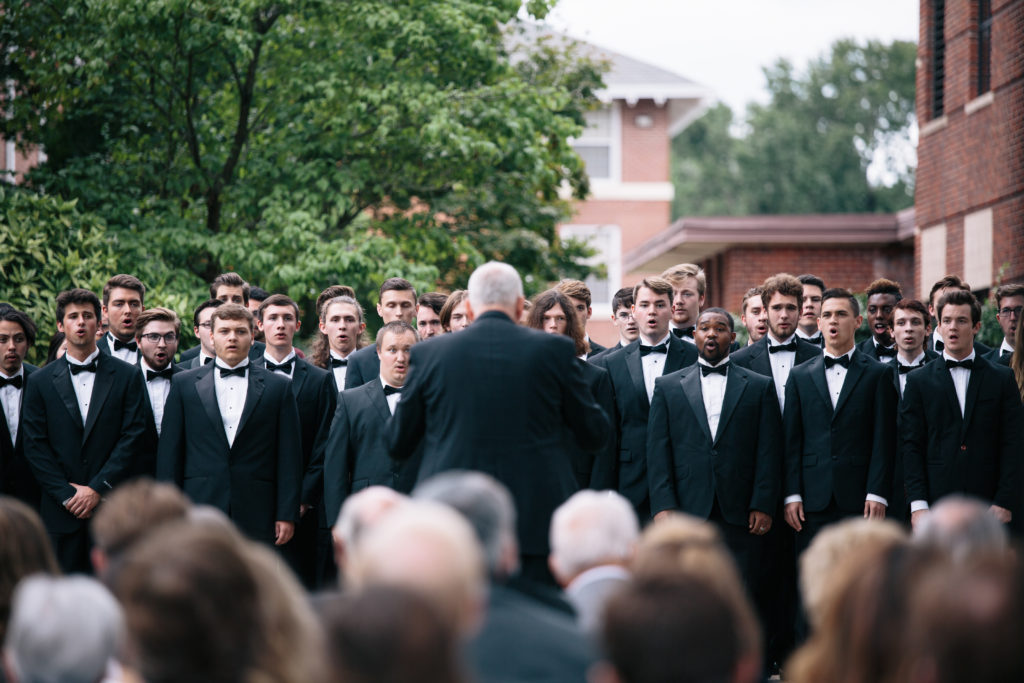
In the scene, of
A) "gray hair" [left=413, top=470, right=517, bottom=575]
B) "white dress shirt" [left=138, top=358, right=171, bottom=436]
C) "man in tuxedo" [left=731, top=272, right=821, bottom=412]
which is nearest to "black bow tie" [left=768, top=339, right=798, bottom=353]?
"man in tuxedo" [left=731, top=272, right=821, bottom=412]

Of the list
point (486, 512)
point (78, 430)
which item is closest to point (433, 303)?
point (78, 430)

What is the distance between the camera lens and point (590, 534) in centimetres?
445

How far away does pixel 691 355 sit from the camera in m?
8.91

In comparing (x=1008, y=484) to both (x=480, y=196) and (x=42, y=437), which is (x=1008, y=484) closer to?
(x=42, y=437)

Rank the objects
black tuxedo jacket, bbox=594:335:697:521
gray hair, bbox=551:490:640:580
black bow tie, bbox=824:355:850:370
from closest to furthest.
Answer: gray hair, bbox=551:490:640:580, black bow tie, bbox=824:355:850:370, black tuxedo jacket, bbox=594:335:697:521

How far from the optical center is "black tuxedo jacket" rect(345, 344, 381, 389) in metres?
8.99

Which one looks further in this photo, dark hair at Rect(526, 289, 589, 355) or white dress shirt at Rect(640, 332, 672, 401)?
white dress shirt at Rect(640, 332, 672, 401)

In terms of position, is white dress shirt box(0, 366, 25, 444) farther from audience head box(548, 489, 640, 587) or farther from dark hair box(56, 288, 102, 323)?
audience head box(548, 489, 640, 587)

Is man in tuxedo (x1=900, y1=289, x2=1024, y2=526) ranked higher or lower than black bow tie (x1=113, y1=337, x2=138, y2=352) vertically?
lower

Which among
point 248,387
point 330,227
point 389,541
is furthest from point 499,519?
point 330,227

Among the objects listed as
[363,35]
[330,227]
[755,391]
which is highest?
[363,35]

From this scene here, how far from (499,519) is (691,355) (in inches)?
204

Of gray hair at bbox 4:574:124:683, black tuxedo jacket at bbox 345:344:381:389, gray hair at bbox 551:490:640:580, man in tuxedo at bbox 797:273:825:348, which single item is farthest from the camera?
man in tuxedo at bbox 797:273:825:348

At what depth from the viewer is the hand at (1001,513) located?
8391mm
